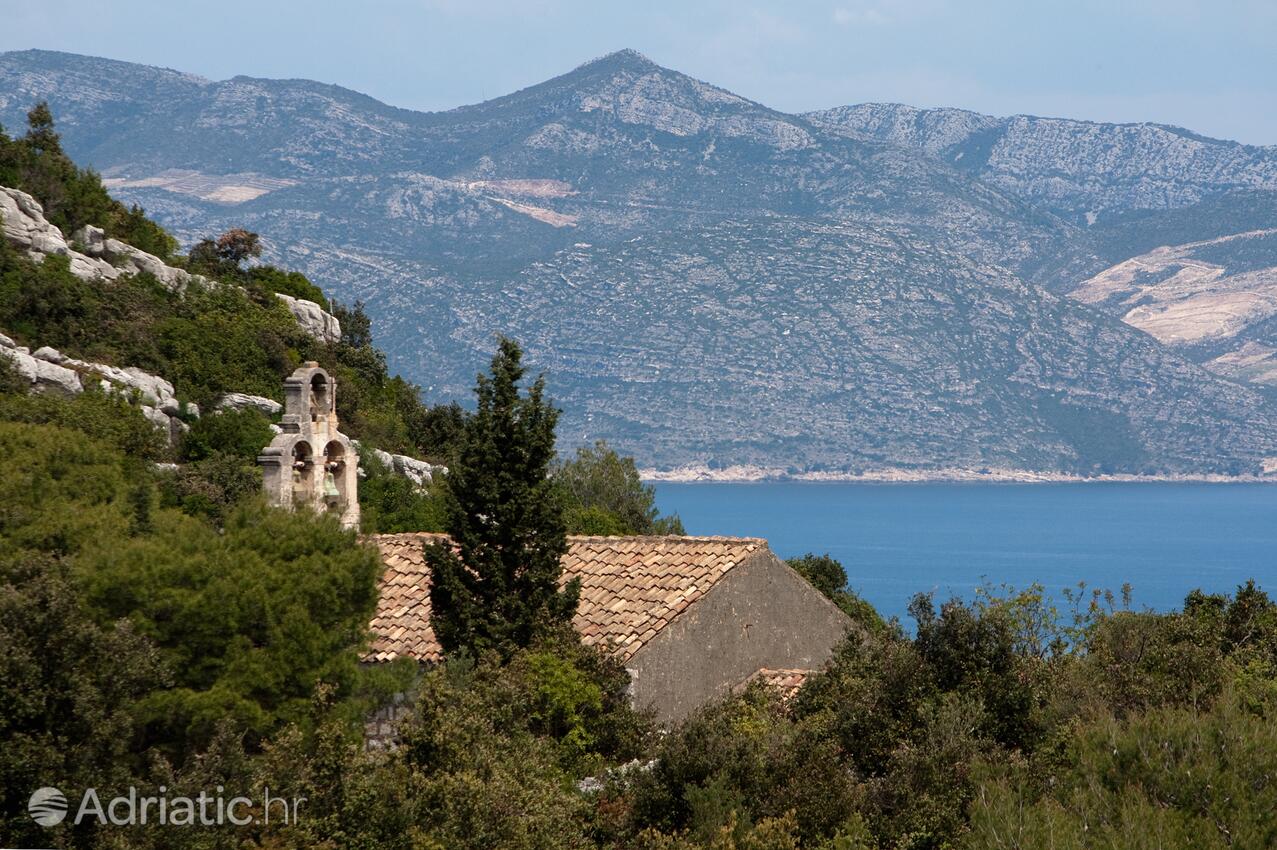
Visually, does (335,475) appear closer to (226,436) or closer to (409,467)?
(226,436)

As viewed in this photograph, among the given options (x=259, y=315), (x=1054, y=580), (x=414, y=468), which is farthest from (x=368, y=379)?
(x=1054, y=580)

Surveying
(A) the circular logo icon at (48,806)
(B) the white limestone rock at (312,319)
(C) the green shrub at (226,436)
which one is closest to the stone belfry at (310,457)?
(A) the circular logo icon at (48,806)

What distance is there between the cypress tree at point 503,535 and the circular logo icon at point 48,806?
24.2 feet

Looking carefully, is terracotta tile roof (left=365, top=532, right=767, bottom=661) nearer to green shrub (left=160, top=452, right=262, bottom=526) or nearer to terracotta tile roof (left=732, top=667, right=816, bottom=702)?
terracotta tile roof (left=732, top=667, right=816, bottom=702)

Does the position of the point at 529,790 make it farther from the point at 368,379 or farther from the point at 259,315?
the point at 368,379

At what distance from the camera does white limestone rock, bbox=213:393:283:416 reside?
45281 mm

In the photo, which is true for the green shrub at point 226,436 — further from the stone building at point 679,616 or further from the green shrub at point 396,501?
the stone building at point 679,616

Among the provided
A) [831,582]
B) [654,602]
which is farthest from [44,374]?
[831,582]

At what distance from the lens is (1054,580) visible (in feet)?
523

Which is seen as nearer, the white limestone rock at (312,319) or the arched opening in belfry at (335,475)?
the arched opening in belfry at (335,475)

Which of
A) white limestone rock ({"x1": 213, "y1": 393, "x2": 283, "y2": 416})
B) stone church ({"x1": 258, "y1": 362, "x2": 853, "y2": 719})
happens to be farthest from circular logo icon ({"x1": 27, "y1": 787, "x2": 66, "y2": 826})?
white limestone rock ({"x1": 213, "y1": 393, "x2": 283, "y2": 416})

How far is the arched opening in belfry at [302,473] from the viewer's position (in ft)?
84.5

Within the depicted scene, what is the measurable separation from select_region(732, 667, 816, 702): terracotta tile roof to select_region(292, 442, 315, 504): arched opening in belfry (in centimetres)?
714

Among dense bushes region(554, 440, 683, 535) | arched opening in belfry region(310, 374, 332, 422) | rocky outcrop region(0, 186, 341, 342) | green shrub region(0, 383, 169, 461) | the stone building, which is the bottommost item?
dense bushes region(554, 440, 683, 535)
